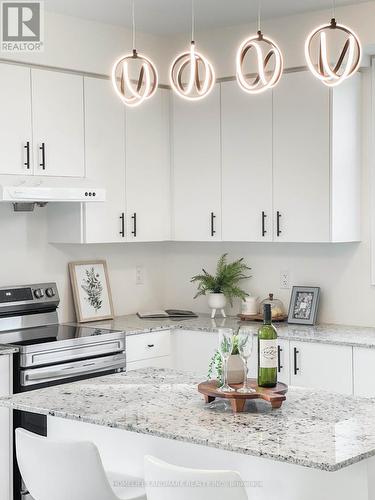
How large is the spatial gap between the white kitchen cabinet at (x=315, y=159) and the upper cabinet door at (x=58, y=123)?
3.84 ft

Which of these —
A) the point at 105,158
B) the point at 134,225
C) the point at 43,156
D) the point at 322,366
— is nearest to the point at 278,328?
the point at 322,366

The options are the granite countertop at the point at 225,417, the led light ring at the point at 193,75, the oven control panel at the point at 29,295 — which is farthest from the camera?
the oven control panel at the point at 29,295

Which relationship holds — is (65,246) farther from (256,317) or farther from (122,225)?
(256,317)

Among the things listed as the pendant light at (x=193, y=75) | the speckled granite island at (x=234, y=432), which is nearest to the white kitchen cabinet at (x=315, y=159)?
the pendant light at (x=193, y=75)

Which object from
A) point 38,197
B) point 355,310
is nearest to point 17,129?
point 38,197

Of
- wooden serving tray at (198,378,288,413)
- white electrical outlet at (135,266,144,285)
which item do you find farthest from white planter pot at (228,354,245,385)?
white electrical outlet at (135,266,144,285)

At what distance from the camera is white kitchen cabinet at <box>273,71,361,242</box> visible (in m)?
4.77

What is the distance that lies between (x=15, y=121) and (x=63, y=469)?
2.46 m

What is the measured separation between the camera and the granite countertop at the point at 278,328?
14.8 feet

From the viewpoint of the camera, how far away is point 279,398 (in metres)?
2.85

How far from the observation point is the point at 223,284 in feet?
17.8

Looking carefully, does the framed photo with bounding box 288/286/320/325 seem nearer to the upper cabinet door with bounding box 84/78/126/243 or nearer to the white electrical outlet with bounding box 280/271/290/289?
the white electrical outlet with bounding box 280/271/290/289

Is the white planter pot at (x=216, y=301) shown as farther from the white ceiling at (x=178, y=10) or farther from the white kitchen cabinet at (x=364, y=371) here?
the white ceiling at (x=178, y=10)

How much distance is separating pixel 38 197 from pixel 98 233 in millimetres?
636
